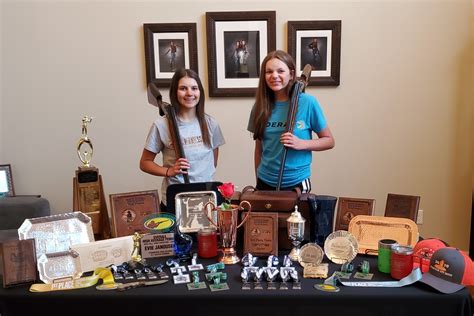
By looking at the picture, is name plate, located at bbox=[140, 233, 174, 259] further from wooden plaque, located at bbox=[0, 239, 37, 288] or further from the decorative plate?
the decorative plate

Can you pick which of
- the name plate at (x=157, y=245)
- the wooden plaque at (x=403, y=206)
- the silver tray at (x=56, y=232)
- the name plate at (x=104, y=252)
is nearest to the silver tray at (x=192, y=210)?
the name plate at (x=157, y=245)

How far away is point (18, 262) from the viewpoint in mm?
1198

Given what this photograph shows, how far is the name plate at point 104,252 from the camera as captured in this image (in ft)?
4.20

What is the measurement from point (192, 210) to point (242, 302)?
45cm

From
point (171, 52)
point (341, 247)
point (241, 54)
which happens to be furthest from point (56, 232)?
point (241, 54)

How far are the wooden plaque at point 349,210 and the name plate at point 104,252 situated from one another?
0.76 m

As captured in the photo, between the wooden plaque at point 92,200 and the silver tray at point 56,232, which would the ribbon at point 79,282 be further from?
the wooden plaque at point 92,200

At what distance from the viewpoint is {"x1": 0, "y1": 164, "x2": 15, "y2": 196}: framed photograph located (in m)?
2.74

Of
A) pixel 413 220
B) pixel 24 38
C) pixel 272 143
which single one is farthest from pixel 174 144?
pixel 24 38

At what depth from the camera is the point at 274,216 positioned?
135 centimetres

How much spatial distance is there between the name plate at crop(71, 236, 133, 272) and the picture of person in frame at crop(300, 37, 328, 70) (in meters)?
1.78

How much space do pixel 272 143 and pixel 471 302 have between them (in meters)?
0.99

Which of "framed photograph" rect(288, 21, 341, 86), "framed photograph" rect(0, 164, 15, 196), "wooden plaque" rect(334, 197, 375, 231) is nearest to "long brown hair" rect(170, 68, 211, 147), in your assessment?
"wooden plaque" rect(334, 197, 375, 231)

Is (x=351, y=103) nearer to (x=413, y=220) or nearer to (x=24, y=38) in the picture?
(x=413, y=220)
